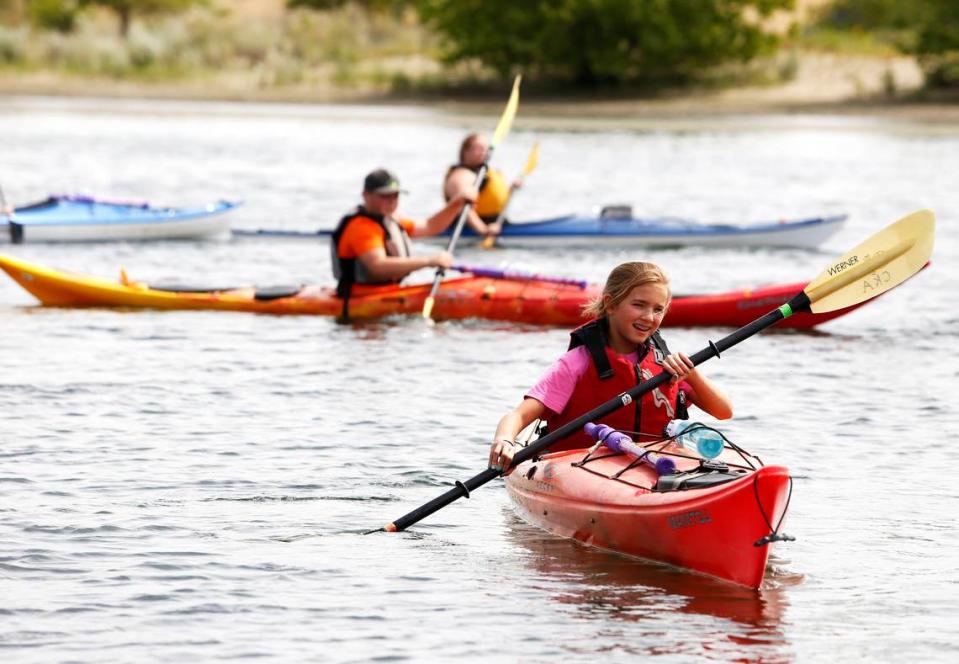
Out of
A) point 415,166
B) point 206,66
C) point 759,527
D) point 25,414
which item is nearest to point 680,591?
point 759,527

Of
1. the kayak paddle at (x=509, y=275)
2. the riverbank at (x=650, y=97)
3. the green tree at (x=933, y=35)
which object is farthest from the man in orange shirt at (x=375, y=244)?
the green tree at (x=933, y=35)

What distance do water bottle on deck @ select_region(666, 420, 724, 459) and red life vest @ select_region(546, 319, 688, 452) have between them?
0.28ft

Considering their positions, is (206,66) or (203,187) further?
(206,66)

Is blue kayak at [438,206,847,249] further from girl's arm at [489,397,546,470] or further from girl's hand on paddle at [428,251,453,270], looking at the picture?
girl's arm at [489,397,546,470]

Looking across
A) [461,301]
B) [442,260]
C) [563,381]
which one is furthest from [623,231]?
[563,381]

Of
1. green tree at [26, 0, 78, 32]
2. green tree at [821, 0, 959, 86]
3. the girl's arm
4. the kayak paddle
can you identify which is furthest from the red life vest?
green tree at [26, 0, 78, 32]

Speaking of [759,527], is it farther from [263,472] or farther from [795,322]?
[795,322]

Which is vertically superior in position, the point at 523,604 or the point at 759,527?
the point at 759,527

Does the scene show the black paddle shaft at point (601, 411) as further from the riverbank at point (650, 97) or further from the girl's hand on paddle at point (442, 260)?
the riverbank at point (650, 97)

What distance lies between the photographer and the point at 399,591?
19.3 feet

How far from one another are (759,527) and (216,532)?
6.96ft

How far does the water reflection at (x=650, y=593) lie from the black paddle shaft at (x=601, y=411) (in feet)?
1.18

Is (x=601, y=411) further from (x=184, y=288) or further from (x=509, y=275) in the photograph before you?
(x=184, y=288)

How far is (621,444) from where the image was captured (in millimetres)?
6102
